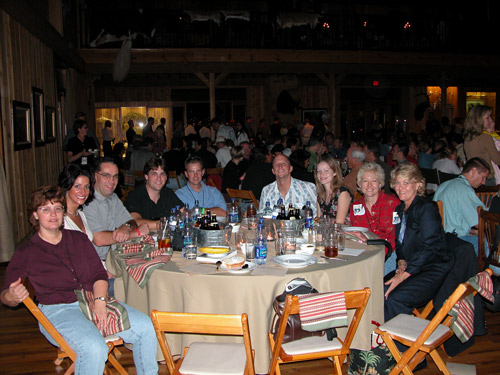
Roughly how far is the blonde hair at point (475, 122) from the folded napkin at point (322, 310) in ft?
12.5

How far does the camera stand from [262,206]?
15.3 ft

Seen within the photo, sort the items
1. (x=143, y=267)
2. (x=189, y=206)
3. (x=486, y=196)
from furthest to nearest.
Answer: (x=486, y=196), (x=189, y=206), (x=143, y=267)

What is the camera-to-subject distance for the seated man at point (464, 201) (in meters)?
4.20

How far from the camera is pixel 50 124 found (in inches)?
341

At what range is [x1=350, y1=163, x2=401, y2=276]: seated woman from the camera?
3.79 meters

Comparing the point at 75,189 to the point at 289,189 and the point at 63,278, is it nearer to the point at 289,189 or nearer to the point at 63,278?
the point at 63,278

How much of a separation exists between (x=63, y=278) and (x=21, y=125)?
4.54 metres

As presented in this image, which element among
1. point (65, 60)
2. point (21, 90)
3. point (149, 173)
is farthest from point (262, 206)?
point (65, 60)

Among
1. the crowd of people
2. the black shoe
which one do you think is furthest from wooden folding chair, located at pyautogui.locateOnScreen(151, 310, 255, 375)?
the black shoe

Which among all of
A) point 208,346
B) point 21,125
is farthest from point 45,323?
point 21,125

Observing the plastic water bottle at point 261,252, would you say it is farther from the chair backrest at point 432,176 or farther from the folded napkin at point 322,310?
the chair backrest at point 432,176

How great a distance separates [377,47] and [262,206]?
1100 cm

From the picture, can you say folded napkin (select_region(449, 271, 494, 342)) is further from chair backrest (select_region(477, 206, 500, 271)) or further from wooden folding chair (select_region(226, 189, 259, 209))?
wooden folding chair (select_region(226, 189, 259, 209))

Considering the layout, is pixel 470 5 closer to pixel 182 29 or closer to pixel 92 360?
pixel 182 29
